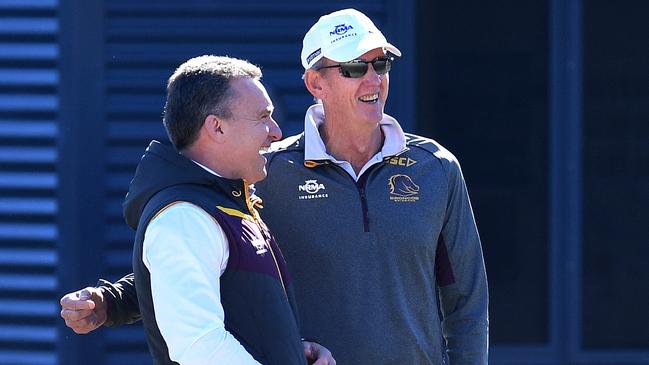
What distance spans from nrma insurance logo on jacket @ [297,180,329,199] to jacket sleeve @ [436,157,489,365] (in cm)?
35

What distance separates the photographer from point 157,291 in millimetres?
2551

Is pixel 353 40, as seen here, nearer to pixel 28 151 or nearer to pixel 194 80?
pixel 194 80

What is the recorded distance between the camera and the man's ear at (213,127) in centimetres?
274

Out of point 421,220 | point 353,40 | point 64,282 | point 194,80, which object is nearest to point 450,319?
point 421,220

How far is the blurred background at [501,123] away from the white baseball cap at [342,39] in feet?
7.32

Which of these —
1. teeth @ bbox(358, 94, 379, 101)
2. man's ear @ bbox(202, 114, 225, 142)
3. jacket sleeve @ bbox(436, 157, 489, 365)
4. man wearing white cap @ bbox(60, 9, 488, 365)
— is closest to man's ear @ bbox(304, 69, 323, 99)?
man wearing white cap @ bbox(60, 9, 488, 365)

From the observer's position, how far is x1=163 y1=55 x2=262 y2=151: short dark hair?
274 centimetres

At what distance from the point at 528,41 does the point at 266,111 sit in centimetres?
329

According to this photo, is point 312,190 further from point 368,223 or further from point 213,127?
point 213,127

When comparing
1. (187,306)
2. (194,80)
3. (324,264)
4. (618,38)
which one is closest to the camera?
(187,306)

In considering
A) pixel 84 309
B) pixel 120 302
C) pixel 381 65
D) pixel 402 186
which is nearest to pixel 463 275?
pixel 402 186

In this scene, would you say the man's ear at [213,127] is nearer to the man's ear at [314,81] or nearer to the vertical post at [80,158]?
the man's ear at [314,81]

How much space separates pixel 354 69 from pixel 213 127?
717mm

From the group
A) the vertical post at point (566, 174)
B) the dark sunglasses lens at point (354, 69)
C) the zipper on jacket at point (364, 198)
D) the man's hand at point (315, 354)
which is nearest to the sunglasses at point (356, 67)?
the dark sunglasses lens at point (354, 69)
